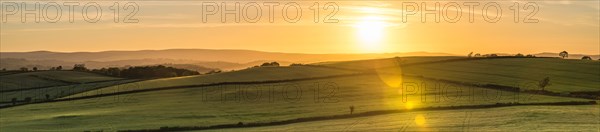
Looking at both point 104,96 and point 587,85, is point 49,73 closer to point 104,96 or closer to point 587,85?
point 104,96

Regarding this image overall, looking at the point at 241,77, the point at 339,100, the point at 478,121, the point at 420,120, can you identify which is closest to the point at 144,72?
the point at 241,77

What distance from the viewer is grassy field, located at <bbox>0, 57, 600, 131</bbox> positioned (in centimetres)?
6569

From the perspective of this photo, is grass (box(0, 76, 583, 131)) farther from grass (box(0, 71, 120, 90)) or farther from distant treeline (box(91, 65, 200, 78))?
distant treeline (box(91, 65, 200, 78))

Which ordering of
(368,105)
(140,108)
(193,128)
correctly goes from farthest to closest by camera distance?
1. (140,108)
2. (368,105)
3. (193,128)

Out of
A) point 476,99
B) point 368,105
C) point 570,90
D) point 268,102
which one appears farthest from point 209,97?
point 570,90

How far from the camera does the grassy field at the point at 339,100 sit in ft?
216

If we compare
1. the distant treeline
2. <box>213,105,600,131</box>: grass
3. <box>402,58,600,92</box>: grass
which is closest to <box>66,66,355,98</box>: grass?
<box>402,58,600,92</box>: grass

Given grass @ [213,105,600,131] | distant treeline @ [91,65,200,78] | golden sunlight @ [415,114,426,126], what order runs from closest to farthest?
grass @ [213,105,600,131] < golden sunlight @ [415,114,426,126] < distant treeline @ [91,65,200,78]

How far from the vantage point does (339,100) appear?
9188 cm

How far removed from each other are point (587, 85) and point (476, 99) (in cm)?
3163

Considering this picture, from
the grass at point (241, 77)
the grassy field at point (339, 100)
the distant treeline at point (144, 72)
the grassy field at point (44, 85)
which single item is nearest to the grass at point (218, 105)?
the grassy field at point (339, 100)

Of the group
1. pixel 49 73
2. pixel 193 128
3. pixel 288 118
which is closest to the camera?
pixel 193 128

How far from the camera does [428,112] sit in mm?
73312

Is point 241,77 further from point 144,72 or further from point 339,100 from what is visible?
point 144,72
